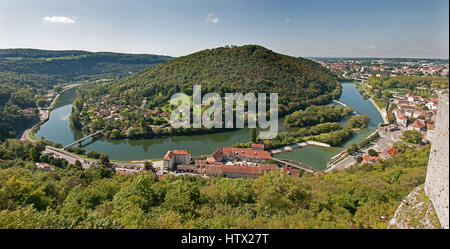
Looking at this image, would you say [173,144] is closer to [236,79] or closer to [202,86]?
[202,86]

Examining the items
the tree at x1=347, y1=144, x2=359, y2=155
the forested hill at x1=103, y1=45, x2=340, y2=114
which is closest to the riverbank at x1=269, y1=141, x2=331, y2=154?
the tree at x1=347, y1=144, x2=359, y2=155

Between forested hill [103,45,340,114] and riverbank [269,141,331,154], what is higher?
forested hill [103,45,340,114]

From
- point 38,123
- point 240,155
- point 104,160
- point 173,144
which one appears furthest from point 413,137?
point 38,123

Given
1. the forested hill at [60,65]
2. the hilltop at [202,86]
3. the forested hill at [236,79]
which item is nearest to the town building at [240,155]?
the hilltop at [202,86]

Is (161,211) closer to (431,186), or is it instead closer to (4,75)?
(431,186)

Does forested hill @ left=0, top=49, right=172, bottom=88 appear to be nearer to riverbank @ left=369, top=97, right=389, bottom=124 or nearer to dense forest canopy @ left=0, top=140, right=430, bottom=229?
dense forest canopy @ left=0, top=140, right=430, bottom=229
